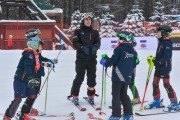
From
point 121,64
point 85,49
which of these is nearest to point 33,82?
point 121,64

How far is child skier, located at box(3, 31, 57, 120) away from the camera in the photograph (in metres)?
6.41

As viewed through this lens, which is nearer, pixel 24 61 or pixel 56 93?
pixel 24 61

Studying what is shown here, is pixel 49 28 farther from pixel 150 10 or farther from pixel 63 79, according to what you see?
pixel 150 10

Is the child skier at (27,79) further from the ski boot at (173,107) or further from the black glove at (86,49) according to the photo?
the ski boot at (173,107)

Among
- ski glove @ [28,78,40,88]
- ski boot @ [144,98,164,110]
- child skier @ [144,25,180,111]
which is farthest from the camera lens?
ski boot @ [144,98,164,110]

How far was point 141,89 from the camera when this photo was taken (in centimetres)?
1033

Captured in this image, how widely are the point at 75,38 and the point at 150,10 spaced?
43.1 meters

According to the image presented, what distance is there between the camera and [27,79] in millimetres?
6508

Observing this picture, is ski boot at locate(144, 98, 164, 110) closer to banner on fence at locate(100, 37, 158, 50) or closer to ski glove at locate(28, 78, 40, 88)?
ski glove at locate(28, 78, 40, 88)

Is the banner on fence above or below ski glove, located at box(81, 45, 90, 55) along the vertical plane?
below

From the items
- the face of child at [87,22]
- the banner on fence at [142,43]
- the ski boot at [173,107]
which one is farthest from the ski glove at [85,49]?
the banner on fence at [142,43]

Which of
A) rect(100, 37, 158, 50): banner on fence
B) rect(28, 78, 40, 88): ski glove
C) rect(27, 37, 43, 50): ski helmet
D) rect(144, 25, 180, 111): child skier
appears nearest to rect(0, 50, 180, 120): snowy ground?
rect(144, 25, 180, 111): child skier

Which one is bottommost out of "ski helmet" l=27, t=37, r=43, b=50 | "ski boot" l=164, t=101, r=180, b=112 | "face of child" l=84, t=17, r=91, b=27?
"ski boot" l=164, t=101, r=180, b=112

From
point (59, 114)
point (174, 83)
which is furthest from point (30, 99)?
point (174, 83)
